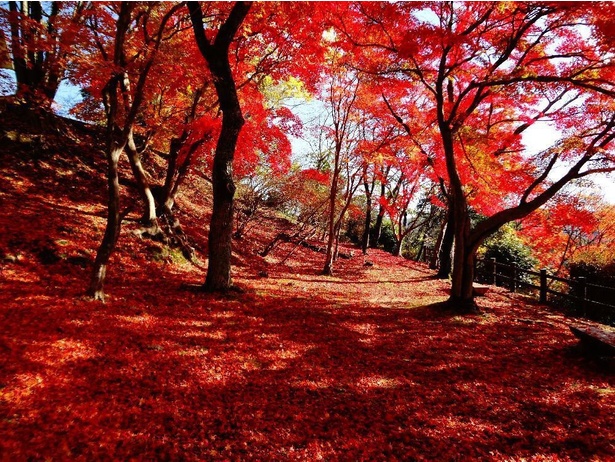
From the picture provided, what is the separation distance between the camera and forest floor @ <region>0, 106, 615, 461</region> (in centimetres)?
376

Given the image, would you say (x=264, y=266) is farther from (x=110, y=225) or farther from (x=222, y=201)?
(x=110, y=225)

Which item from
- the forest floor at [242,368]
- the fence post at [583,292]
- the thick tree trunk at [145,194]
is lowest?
the forest floor at [242,368]

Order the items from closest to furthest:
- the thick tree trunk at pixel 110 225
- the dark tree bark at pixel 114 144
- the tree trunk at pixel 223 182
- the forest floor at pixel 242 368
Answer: the forest floor at pixel 242 368, the dark tree bark at pixel 114 144, the thick tree trunk at pixel 110 225, the tree trunk at pixel 223 182

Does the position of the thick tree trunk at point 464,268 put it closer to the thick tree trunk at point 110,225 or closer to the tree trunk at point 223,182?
the tree trunk at point 223,182

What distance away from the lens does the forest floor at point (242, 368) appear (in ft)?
12.3

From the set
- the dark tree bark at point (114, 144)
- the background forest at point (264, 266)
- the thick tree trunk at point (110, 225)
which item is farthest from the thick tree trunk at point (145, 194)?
the thick tree trunk at point (110, 225)

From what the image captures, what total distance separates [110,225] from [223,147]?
366cm

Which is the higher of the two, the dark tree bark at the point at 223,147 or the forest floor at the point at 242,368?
the dark tree bark at the point at 223,147

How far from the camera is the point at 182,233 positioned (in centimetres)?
1331

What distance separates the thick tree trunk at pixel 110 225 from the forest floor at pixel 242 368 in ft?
1.30

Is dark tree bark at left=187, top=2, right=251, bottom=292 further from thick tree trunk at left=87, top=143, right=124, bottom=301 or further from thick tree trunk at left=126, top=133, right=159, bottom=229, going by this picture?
thick tree trunk at left=126, top=133, right=159, bottom=229

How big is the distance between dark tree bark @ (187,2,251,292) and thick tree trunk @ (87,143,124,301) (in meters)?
2.74

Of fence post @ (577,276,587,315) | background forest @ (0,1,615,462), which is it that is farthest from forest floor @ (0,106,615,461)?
fence post @ (577,276,587,315)

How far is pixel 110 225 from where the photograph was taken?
6.61 meters
